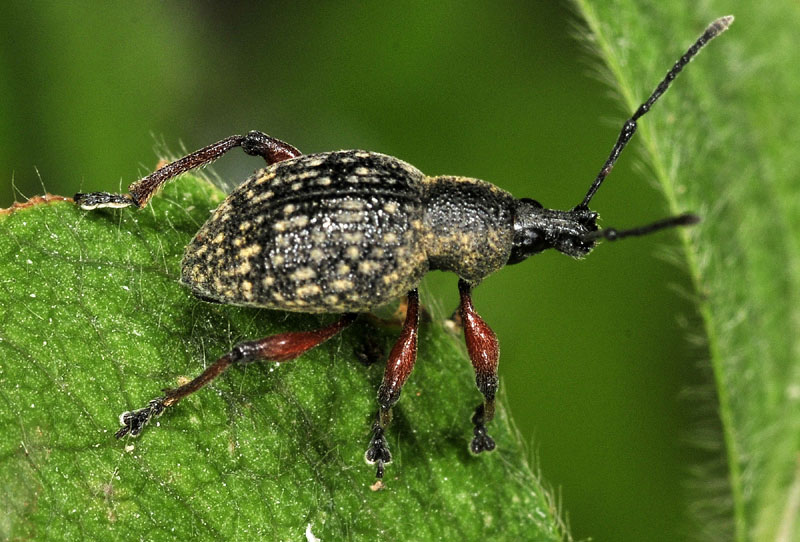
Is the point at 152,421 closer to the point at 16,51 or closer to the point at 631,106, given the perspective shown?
the point at 631,106

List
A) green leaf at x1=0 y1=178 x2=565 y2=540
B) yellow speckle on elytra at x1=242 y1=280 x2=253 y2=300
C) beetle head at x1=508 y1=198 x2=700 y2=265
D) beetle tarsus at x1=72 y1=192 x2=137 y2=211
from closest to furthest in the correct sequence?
green leaf at x1=0 y1=178 x2=565 y2=540, beetle tarsus at x1=72 y1=192 x2=137 y2=211, yellow speckle on elytra at x1=242 y1=280 x2=253 y2=300, beetle head at x1=508 y1=198 x2=700 y2=265

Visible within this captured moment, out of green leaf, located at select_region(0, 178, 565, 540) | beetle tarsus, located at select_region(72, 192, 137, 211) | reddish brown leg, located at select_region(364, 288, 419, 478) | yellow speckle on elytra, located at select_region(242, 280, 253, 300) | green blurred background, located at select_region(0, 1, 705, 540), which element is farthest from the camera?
green blurred background, located at select_region(0, 1, 705, 540)

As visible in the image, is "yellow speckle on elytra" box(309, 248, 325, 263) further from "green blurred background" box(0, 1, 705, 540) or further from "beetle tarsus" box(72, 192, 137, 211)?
"green blurred background" box(0, 1, 705, 540)

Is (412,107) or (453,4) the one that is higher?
(453,4)

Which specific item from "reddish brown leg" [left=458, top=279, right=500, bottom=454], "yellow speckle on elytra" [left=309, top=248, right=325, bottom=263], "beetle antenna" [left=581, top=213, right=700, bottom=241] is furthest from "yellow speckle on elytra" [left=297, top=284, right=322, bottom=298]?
"beetle antenna" [left=581, top=213, right=700, bottom=241]

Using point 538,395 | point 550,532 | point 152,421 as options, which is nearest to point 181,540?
point 152,421

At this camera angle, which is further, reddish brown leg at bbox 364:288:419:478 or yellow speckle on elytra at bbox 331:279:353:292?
yellow speckle on elytra at bbox 331:279:353:292

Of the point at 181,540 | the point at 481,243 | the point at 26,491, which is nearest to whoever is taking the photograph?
the point at 26,491

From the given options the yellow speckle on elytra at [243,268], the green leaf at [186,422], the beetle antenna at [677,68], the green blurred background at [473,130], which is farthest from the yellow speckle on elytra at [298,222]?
the beetle antenna at [677,68]
